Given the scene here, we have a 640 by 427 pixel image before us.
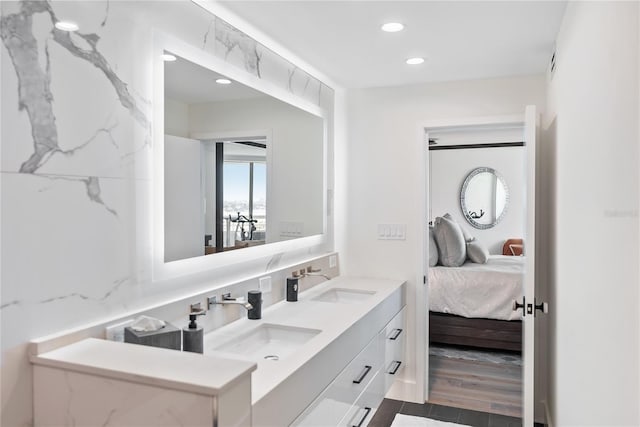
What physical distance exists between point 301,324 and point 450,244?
10.3 feet

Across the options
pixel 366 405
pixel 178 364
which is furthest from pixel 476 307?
pixel 178 364

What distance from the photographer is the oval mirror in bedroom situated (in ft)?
23.9

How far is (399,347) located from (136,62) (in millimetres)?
2479

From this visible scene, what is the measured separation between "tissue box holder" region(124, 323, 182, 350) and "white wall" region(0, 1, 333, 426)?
5.1 inches

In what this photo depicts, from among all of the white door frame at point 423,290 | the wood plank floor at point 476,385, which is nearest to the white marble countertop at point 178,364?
the white door frame at point 423,290

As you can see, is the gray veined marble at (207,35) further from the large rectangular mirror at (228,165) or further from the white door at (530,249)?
the white door at (530,249)

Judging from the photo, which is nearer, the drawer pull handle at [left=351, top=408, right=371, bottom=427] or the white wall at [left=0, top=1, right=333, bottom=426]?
the white wall at [left=0, top=1, right=333, bottom=426]

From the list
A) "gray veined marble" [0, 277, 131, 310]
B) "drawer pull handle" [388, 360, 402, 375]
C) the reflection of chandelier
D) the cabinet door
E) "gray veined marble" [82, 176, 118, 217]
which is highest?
"gray veined marble" [82, 176, 118, 217]

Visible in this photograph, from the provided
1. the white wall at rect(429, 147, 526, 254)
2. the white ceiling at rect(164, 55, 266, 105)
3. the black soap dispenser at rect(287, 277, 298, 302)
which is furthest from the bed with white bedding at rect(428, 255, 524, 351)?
the white ceiling at rect(164, 55, 266, 105)

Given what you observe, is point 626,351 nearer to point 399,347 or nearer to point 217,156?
point 217,156

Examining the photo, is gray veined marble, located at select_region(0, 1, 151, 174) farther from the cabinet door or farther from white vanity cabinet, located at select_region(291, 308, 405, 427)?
the cabinet door

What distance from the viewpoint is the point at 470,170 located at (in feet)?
24.2

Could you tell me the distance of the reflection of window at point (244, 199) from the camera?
2328 mm

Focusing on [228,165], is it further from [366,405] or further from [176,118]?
[366,405]
